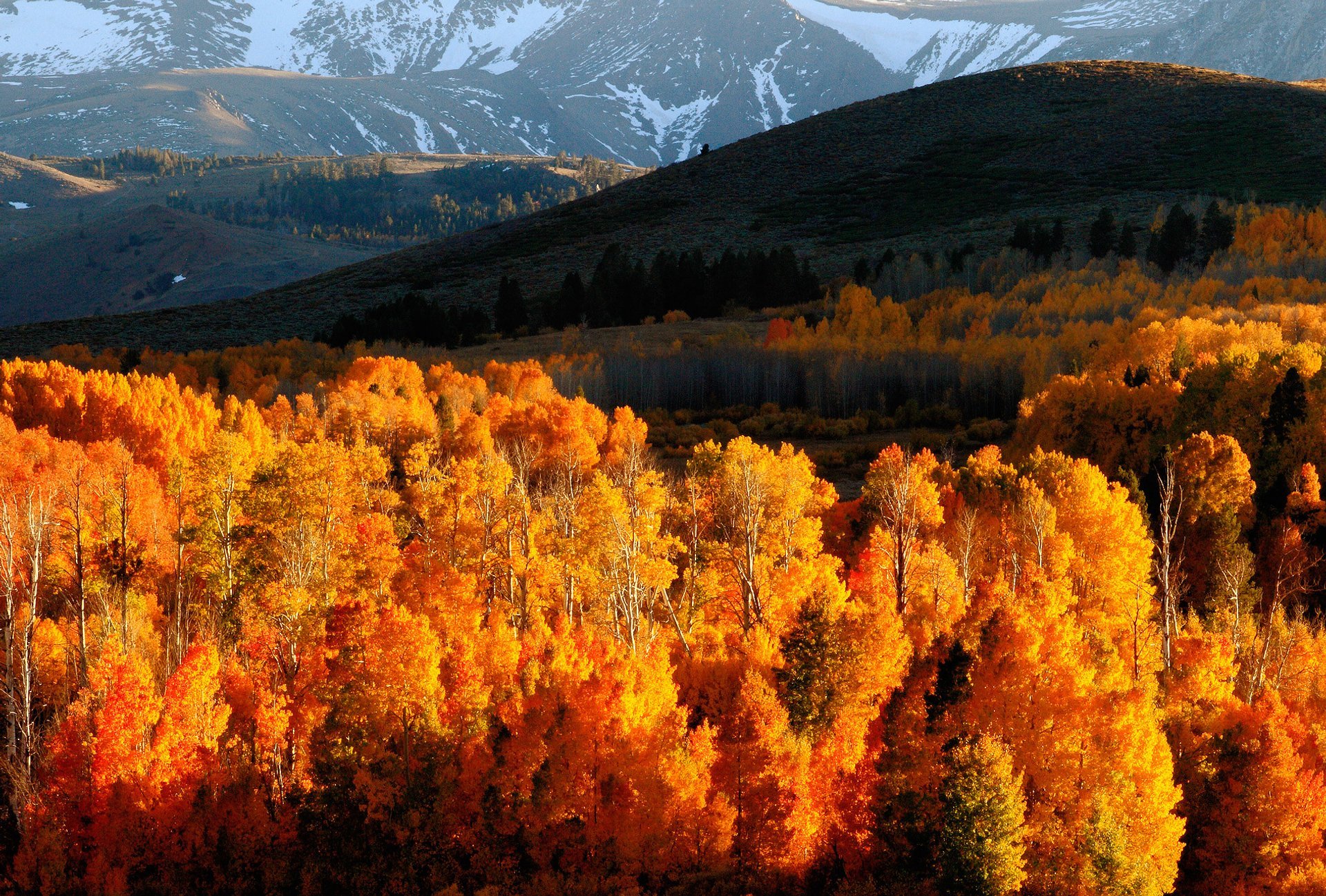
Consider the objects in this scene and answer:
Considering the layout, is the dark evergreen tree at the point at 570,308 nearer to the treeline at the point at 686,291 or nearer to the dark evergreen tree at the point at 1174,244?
the treeline at the point at 686,291

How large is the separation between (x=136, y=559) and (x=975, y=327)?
78260mm

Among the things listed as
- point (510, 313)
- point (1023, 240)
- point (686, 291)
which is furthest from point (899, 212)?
point (510, 313)

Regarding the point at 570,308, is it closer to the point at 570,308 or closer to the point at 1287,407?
the point at 570,308

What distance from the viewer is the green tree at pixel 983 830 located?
3703 cm

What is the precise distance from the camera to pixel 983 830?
3719 cm

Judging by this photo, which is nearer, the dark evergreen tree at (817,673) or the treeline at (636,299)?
the dark evergreen tree at (817,673)

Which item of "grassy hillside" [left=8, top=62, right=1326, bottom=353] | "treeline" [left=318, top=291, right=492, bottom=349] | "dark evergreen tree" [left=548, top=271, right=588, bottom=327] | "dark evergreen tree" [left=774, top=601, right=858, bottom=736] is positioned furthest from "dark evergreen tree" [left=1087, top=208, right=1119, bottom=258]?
"dark evergreen tree" [left=774, top=601, right=858, bottom=736]

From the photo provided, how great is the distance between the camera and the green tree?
37031mm

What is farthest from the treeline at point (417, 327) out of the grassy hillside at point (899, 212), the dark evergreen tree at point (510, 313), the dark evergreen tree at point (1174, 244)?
the dark evergreen tree at point (1174, 244)

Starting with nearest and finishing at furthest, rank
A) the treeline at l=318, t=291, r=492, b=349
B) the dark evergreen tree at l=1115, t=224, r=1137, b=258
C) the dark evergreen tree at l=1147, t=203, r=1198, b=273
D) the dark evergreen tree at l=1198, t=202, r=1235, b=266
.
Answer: the dark evergreen tree at l=1147, t=203, r=1198, b=273
the dark evergreen tree at l=1198, t=202, r=1235, b=266
the treeline at l=318, t=291, r=492, b=349
the dark evergreen tree at l=1115, t=224, r=1137, b=258

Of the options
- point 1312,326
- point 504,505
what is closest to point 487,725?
point 504,505

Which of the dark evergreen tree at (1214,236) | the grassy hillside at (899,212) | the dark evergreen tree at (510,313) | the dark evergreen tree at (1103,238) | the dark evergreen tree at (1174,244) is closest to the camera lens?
the dark evergreen tree at (1174,244)

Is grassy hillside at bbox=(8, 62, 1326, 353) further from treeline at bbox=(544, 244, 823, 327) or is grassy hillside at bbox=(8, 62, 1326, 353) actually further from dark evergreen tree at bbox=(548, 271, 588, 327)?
dark evergreen tree at bbox=(548, 271, 588, 327)

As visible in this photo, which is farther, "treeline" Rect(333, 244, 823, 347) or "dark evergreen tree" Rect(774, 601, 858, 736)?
"treeline" Rect(333, 244, 823, 347)
